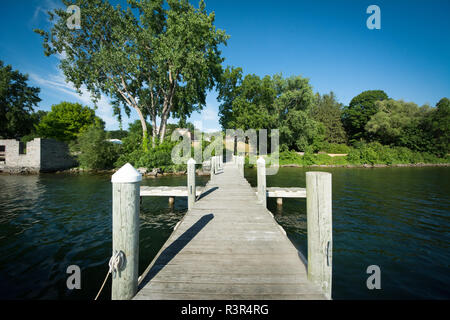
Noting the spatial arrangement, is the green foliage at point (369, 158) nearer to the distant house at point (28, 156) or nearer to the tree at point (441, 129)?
the tree at point (441, 129)

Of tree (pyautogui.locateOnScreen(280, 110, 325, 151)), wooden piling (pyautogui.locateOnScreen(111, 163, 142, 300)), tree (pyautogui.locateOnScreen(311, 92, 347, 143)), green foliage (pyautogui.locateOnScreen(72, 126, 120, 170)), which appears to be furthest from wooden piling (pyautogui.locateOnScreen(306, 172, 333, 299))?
tree (pyautogui.locateOnScreen(311, 92, 347, 143))

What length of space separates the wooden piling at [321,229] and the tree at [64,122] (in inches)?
1727

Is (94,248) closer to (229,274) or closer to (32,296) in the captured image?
(32,296)

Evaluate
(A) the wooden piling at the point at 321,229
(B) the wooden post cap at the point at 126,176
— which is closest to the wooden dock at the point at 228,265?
(A) the wooden piling at the point at 321,229

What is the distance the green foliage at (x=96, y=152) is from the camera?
21.5m

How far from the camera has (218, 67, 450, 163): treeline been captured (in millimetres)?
26516

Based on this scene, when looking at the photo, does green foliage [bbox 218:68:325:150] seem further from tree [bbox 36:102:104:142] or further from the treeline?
tree [bbox 36:102:104:142]

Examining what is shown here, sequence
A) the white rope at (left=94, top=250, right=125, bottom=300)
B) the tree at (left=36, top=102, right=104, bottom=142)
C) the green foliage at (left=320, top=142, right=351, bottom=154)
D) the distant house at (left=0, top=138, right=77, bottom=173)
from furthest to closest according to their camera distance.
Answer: the tree at (left=36, top=102, right=104, bottom=142)
the green foliage at (left=320, top=142, right=351, bottom=154)
the distant house at (left=0, top=138, right=77, bottom=173)
the white rope at (left=94, top=250, right=125, bottom=300)

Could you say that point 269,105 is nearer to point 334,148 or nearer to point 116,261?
point 334,148

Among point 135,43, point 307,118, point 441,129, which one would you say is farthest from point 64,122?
point 441,129

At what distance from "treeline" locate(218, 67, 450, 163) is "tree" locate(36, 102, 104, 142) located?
96.6 ft

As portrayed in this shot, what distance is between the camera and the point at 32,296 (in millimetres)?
3240

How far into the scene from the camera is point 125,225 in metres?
1.97

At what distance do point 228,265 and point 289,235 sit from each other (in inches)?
146
